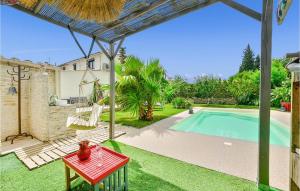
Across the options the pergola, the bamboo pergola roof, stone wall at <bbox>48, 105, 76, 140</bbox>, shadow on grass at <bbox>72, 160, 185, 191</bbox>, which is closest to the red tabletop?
shadow on grass at <bbox>72, 160, 185, 191</bbox>

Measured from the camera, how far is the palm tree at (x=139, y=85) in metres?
7.24

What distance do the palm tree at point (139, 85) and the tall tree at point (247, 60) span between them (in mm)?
35328

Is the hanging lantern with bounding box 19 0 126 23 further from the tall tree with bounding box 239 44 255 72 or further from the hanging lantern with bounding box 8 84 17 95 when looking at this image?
the tall tree with bounding box 239 44 255 72

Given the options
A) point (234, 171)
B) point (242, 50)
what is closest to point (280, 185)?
point (234, 171)

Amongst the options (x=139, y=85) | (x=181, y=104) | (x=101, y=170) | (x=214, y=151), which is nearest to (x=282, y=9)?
(x=101, y=170)

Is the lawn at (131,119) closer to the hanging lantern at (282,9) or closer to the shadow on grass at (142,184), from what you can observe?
the shadow on grass at (142,184)

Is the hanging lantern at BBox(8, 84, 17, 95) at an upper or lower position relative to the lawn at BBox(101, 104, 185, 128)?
upper

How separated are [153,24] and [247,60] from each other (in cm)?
4055

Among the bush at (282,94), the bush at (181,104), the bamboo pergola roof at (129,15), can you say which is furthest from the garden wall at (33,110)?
the bush at (282,94)

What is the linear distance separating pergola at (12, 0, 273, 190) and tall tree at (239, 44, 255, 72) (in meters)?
38.4

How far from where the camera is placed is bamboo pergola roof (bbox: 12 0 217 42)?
119 inches

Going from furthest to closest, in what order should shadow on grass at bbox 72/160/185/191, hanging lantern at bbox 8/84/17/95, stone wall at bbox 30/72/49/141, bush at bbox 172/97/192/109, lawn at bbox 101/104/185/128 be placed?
1. bush at bbox 172/97/192/109
2. lawn at bbox 101/104/185/128
3. hanging lantern at bbox 8/84/17/95
4. stone wall at bbox 30/72/49/141
5. shadow on grass at bbox 72/160/185/191

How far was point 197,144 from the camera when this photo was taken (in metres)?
4.55

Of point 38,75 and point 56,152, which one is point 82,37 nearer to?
point 38,75
